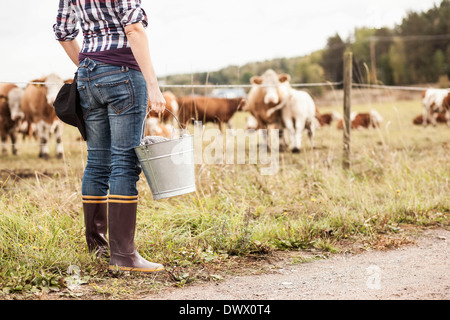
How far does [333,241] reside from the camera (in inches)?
147

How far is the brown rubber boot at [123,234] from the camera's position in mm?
2877

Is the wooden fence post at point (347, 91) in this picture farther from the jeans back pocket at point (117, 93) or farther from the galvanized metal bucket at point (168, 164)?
the jeans back pocket at point (117, 93)

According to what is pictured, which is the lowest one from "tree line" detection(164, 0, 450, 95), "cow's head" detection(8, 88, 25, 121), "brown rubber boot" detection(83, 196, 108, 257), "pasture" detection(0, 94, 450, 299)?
"pasture" detection(0, 94, 450, 299)

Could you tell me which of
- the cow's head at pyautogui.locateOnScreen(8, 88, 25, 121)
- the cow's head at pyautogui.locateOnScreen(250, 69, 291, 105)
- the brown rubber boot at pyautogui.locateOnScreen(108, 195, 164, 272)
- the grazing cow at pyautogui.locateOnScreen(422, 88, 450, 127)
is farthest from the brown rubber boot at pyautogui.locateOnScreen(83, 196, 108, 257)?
the grazing cow at pyautogui.locateOnScreen(422, 88, 450, 127)

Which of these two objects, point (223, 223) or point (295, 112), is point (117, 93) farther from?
point (295, 112)

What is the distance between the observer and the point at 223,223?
12.1 feet

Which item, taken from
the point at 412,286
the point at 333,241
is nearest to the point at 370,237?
the point at 333,241

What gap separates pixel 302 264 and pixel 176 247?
0.86 m

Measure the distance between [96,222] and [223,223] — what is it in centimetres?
97

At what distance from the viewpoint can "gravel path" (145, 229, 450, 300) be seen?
2711 millimetres

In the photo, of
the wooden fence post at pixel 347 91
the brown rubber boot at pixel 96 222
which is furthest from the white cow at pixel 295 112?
the brown rubber boot at pixel 96 222

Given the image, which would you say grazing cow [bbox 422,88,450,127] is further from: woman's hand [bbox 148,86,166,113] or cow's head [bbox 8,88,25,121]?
woman's hand [bbox 148,86,166,113]

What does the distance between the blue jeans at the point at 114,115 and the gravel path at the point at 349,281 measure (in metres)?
0.71
